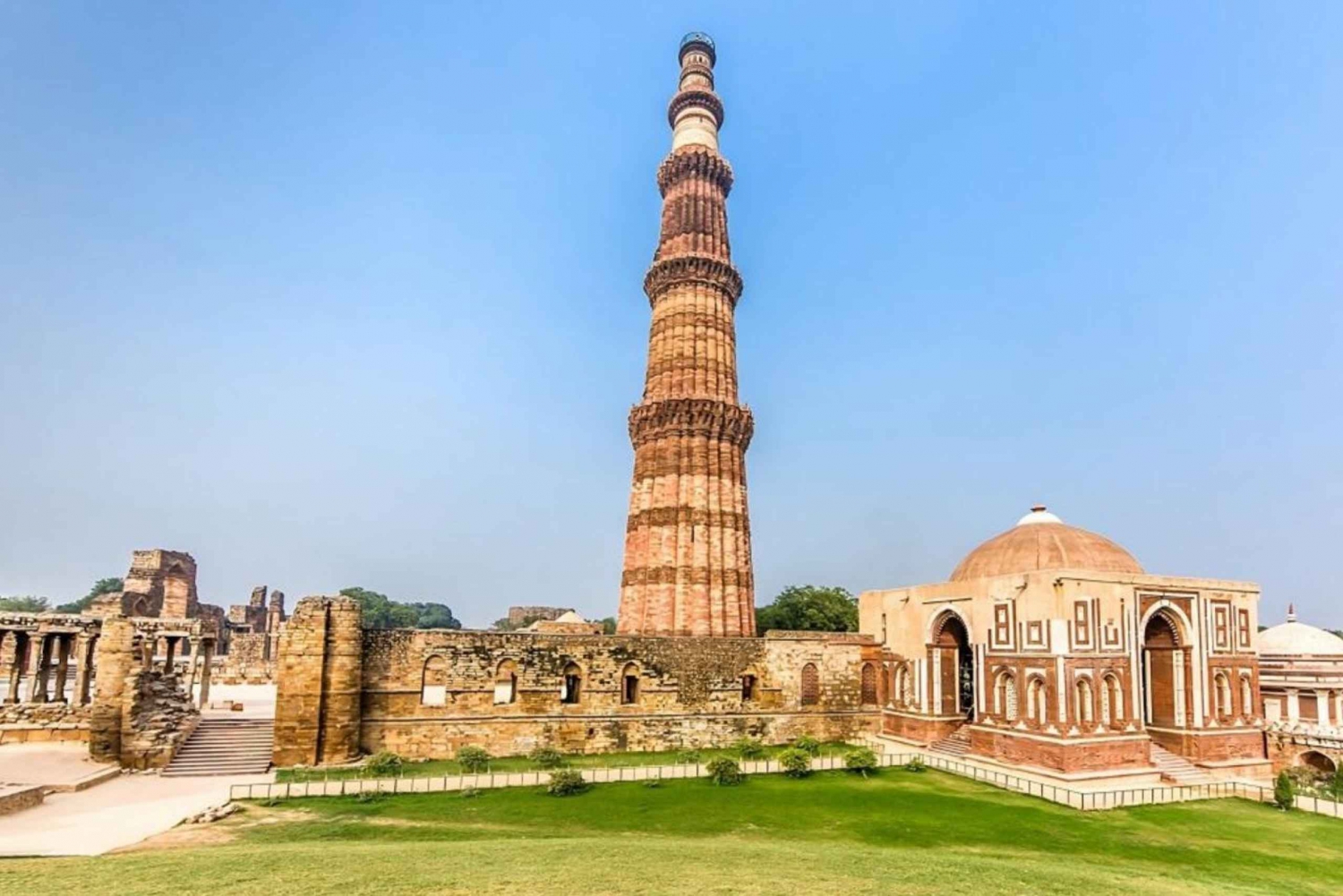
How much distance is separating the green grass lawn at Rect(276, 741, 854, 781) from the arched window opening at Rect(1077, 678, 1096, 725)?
604cm

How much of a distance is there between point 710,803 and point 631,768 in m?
3.86

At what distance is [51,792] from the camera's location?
16891 millimetres

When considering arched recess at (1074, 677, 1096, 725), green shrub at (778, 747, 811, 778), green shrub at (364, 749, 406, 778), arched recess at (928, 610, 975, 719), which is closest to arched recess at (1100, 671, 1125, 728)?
arched recess at (1074, 677, 1096, 725)

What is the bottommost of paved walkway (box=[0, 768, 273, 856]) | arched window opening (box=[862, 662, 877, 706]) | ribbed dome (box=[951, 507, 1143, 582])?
paved walkway (box=[0, 768, 273, 856])

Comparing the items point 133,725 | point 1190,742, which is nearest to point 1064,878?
point 1190,742

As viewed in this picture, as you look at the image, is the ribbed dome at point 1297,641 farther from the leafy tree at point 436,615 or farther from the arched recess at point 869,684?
the leafy tree at point 436,615

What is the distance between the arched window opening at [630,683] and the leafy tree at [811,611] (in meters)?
20.4

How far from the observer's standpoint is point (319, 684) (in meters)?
20.8

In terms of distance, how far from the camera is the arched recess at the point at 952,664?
25906mm

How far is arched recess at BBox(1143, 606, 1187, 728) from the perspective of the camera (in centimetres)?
2353

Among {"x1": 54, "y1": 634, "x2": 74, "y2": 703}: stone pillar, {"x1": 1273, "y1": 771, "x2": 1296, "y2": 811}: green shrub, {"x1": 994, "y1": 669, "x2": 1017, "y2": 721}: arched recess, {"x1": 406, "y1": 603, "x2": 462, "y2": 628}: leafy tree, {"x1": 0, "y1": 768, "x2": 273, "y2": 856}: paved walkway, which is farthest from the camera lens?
{"x1": 406, "y1": 603, "x2": 462, "y2": 628}: leafy tree

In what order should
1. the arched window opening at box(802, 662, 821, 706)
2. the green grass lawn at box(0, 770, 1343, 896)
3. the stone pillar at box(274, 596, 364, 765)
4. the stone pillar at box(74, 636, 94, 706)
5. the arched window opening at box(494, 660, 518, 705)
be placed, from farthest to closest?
the arched window opening at box(802, 662, 821, 706) → the stone pillar at box(74, 636, 94, 706) → the arched window opening at box(494, 660, 518, 705) → the stone pillar at box(274, 596, 364, 765) → the green grass lawn at box(0, 770, 1343, 896)

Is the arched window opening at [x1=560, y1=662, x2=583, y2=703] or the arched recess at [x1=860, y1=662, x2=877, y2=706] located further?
the arched recess at [x1=860, y1=662, x2=877, y2=706]

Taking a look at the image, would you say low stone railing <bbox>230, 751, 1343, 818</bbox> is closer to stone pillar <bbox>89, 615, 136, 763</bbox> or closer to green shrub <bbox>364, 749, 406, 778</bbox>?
green shrub <bbox>364, 749, 406, 778</bbox>
